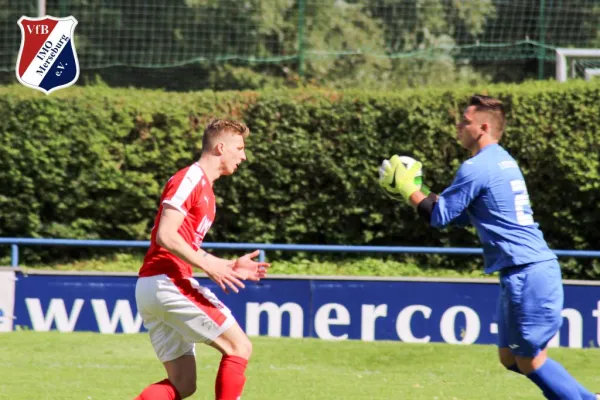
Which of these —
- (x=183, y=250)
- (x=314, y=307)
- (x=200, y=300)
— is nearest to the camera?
(x=183, y=250)

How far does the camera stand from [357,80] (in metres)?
17.5

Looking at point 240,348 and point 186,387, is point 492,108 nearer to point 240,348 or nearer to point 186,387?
point 240,348

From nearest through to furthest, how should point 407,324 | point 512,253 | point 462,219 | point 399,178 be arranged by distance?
point 512,253
point 399,178
point 462,219
point 407,324

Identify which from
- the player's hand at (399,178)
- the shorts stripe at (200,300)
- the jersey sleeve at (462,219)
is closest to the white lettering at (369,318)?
the jersey sleeve at (462,219)

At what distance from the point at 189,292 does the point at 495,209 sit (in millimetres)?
1922

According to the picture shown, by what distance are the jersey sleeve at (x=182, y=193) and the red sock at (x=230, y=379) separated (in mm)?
928

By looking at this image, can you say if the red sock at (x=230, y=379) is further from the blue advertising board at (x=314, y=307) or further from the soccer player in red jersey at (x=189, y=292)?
the blue advertising board at (x=314, y=307)

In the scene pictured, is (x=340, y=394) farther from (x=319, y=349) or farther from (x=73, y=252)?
(x=73, y=252)

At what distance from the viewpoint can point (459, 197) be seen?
5.72m

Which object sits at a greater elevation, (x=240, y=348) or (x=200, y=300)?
(x=200, y=300)

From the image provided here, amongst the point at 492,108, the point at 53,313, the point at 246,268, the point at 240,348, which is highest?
the point at 492,108

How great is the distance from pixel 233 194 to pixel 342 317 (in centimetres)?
309

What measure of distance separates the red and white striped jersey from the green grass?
277 inches

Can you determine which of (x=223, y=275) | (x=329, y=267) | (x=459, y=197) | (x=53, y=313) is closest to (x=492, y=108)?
(x=459, y=197)
